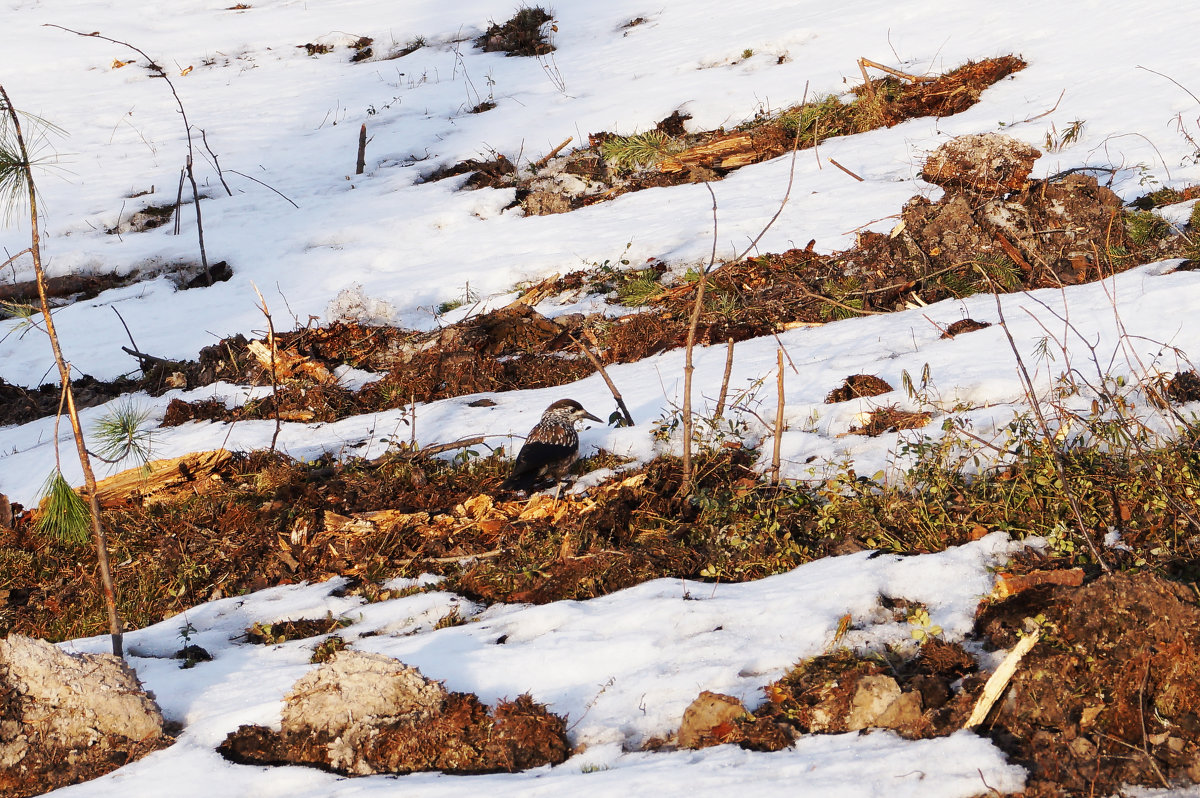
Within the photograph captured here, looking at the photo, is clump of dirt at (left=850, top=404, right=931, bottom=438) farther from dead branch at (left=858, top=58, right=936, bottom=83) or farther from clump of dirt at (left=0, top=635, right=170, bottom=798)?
dead branch at (left=858, top=58, right=936, bottom=83)

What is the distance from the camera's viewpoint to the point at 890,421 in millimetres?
5492

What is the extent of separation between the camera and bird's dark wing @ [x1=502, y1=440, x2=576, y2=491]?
5.32m

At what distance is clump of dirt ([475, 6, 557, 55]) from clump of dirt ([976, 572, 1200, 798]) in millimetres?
14223

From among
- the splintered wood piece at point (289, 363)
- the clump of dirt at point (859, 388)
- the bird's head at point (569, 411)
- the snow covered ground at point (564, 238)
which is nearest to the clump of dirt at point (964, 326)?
the snow covered ground at point (564, 238)

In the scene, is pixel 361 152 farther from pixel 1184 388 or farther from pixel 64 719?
pixel 1184 388

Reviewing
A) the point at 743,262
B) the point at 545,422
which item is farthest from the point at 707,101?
the point at 545,422

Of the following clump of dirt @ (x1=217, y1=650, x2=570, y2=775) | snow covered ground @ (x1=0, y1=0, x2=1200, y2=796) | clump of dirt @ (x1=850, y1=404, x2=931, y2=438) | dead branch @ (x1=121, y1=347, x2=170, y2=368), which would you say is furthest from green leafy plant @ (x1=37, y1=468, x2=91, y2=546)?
dead branch @ (x1=121, y1=347, x2=170, y2=368)

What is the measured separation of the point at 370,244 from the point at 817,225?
17.6 ft

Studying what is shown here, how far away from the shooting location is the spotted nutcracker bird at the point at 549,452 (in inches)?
210

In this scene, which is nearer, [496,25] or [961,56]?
[961,56]

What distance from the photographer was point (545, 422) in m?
5.65

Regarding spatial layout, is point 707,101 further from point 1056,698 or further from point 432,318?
point 1056,698

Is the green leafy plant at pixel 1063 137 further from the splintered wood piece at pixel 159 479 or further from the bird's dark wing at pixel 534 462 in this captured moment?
the splintered wood piece at pixel 159 479

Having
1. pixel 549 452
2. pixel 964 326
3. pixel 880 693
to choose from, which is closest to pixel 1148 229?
pixel 964 326
